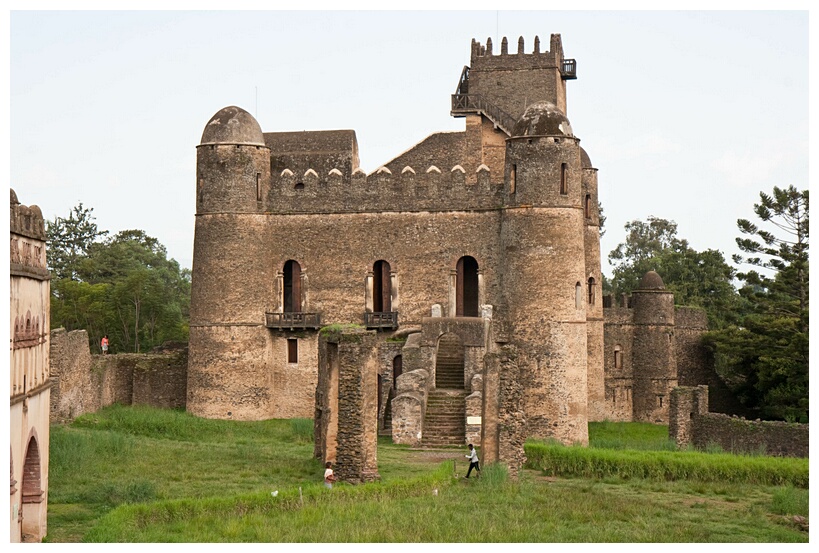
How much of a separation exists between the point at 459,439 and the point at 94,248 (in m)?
40.6

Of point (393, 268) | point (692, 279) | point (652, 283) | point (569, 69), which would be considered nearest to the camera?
point (393, 268)

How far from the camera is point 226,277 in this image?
42.9 metres

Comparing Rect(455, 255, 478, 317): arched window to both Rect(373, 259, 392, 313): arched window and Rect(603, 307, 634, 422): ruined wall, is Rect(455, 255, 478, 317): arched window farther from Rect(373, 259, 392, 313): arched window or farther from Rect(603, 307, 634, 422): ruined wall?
Rect(603, 307, 634, 422): ruined wall

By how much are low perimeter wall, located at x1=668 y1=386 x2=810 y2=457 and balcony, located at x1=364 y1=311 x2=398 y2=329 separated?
8280mm

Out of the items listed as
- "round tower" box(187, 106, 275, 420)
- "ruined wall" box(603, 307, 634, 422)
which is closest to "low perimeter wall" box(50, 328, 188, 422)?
A: "round tower" box(187, 106, 275, 420)

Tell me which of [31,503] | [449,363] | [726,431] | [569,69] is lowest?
[31,503]

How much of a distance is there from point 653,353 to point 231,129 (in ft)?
52.9

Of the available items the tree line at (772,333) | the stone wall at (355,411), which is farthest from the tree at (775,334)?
the stone wall at (355,411)

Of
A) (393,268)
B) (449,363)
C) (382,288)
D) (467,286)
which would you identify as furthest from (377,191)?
(449,363)

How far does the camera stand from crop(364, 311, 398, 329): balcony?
143ft

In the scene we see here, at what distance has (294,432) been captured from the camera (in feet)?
130

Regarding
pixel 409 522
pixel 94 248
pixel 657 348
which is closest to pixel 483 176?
pixel 657 348

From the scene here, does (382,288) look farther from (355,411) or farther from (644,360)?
(355,411)

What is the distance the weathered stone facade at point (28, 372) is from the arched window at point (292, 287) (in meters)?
19.3
